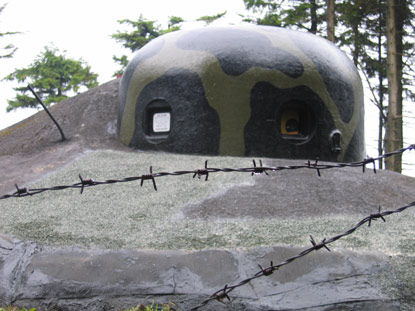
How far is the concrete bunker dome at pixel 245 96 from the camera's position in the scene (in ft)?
23.0

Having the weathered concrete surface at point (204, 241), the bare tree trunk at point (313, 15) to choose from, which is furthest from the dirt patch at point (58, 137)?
the bare tree trunk at point (313, 15)

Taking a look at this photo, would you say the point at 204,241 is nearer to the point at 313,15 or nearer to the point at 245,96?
the point at 245,96

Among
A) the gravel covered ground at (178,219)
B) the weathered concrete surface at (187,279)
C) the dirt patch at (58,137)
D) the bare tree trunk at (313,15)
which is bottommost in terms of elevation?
the weathered concrete surface at (187,279)

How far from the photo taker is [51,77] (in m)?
24.6

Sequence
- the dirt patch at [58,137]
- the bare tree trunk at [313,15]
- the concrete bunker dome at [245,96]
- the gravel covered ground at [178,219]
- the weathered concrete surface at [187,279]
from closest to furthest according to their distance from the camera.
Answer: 1. the weathered concrete surface at [187,279]
2. the gravel covered ground at [178,219]
3. the dirt patch at [58,137]
4. the concrete bunker dome at [245,96]
5. the bare tree trunk at [313,15]

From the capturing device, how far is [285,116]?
726 centimetres

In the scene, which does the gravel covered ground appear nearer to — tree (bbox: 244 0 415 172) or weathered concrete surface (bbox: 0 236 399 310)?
weathered concrete surface (bbox: 0 236 399 310)

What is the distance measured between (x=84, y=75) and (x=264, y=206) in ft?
74.7

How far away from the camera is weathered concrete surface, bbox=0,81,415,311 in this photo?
9.96ft

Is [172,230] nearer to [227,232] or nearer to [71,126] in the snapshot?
[227,232]

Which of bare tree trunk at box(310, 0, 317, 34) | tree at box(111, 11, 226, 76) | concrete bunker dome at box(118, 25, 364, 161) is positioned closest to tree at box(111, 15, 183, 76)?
tree at box(111, 11, 226, 76)

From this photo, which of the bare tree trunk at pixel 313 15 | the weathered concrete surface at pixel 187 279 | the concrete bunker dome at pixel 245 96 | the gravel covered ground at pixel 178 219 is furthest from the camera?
the bare tree trunk at pixel 313 15

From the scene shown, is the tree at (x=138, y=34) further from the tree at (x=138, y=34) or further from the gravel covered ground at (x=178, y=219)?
the gravel covered ground at (x=178, y=219)

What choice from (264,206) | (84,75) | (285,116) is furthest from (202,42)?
(84,75)
